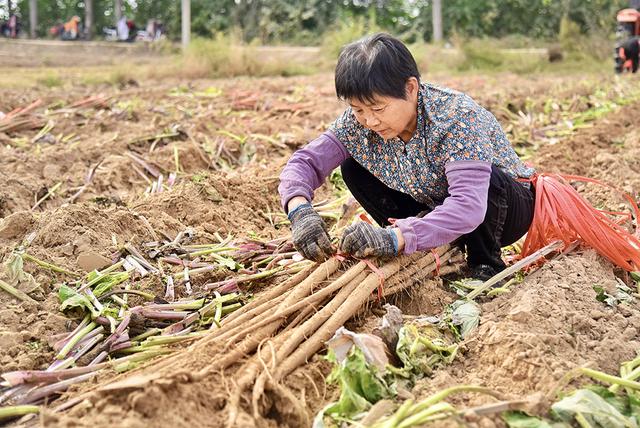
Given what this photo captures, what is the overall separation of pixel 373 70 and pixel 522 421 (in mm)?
1230

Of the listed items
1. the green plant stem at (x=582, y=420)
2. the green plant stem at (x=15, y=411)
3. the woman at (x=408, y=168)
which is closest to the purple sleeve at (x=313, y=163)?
the woman at (x=408, y=168)

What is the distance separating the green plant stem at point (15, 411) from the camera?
2062mm

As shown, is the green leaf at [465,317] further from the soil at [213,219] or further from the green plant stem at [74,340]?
the green plant stem at [74,340]

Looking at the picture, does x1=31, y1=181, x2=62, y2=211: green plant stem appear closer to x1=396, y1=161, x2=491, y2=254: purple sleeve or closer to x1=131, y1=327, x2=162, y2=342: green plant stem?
x1=131, y1=327, x2=162, y2=342: green plant stem

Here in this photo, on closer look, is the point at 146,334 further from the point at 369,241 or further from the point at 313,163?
the point at 313,163

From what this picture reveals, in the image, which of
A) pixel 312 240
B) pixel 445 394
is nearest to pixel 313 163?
pixel 312 240

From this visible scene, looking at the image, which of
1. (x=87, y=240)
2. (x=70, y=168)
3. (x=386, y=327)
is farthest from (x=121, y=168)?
(x=386, y=327)

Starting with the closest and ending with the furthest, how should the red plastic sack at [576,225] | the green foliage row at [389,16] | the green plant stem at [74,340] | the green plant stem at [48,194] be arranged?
the green plant stem at [74,340], the red plastic sack at [576,225], the green plant stem at [48,194], the green foliage row at [389,16]

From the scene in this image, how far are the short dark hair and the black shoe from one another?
85 centimetres

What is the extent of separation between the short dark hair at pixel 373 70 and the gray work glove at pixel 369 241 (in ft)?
1.48

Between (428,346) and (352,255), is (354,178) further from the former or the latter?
(428,346)

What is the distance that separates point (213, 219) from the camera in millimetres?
3938

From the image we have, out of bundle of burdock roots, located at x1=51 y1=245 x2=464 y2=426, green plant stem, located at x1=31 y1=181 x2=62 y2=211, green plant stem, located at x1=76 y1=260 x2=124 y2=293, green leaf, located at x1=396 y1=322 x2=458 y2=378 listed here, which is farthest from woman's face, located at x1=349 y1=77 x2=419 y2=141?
green plant stem, located at x1=31 y1=181 x2=62 y2=211

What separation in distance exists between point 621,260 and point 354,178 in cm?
117
